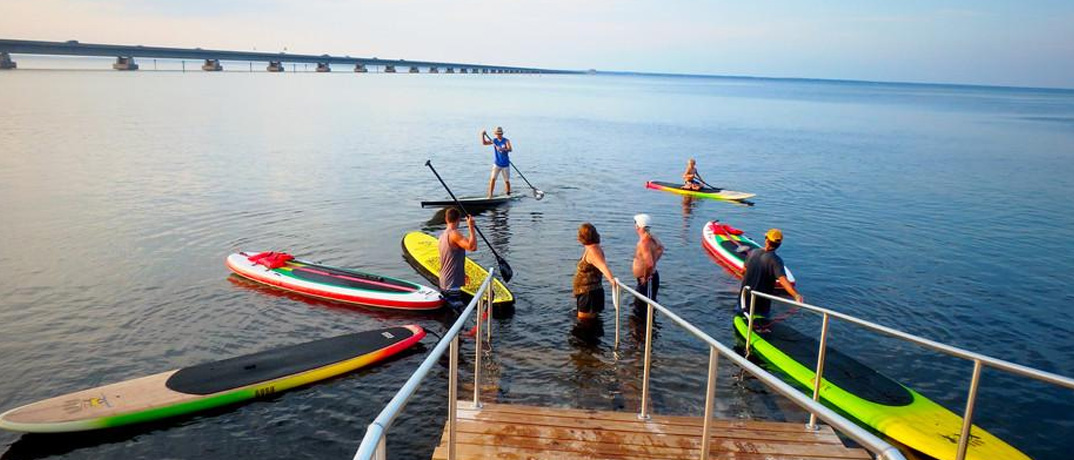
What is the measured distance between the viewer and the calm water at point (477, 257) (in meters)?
9.41

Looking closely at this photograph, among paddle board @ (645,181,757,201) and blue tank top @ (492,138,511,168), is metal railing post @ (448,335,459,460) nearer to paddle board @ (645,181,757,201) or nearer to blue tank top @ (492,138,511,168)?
blue tank top @ (492,138,511,168)

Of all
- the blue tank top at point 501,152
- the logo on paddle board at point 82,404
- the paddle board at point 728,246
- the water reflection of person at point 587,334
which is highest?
the blue tank top at point 501,152

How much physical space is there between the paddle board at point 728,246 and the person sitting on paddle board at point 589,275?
631cm

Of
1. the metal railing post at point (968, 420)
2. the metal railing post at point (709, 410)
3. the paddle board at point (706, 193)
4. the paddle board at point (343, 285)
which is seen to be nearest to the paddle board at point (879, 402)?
the metal railing post at point (968, 420)

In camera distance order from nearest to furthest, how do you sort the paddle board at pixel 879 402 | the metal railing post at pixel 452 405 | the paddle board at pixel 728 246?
the metal railing post at pixel 452 405 → the paddle board at pixel 879 402 → the paddle board at pixel 728 246

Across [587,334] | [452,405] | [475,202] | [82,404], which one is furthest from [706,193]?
[452,405]

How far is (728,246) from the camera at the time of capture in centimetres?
1703

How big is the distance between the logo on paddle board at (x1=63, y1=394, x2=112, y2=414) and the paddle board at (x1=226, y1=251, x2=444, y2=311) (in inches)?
196

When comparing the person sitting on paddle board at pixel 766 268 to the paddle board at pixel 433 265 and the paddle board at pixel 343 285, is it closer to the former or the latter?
the paddle board at pixel 433 265

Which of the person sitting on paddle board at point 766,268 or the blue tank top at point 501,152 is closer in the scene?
the person sitting on paddle board at point 766,268

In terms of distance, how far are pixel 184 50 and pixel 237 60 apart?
2020 cm

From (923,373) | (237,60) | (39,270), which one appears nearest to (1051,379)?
(923,373)

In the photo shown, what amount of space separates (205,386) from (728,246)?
41.3 ft

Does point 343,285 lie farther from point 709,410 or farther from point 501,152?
point 501,152
